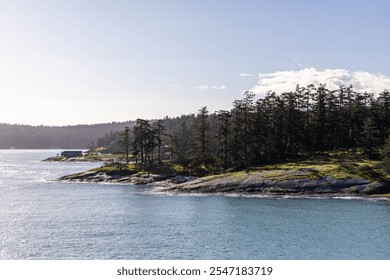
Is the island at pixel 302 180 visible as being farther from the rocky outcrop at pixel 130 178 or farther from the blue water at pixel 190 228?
the blue water at pixel 190 228

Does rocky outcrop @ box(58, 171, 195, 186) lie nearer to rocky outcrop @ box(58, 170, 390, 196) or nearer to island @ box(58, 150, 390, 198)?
island @ box(58, 150, 390, 198)

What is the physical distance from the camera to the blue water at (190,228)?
1973 inches

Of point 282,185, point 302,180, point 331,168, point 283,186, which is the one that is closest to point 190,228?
point 283,186

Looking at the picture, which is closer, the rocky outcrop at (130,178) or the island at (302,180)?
the island at (302,180)

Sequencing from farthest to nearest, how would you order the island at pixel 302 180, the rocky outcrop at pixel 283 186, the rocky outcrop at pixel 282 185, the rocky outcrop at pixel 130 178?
1. the rocky outcrop at pixel 130 178
2. the island at pixel 302 180
3. the rocky outcrop at pixel 282 185
4. the rocky outcrop at pixel 283 186

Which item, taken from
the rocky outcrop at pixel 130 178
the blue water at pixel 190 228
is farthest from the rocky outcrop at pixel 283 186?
the rocky outcrop at pixel 130 178

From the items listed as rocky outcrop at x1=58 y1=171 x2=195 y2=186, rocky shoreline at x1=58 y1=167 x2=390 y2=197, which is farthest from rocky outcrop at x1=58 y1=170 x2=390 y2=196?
rocky outcrop at x1=58 y1=171 x2=195 y2=186

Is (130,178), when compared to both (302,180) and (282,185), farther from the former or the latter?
(302,180)

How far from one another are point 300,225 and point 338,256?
56.4 feet

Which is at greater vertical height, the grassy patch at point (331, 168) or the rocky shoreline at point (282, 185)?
the grassy patch at point (331, 168)

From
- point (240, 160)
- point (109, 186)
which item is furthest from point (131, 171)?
point (240, 160)

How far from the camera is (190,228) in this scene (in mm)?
63656

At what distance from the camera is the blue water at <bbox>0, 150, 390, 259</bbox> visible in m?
50.1
